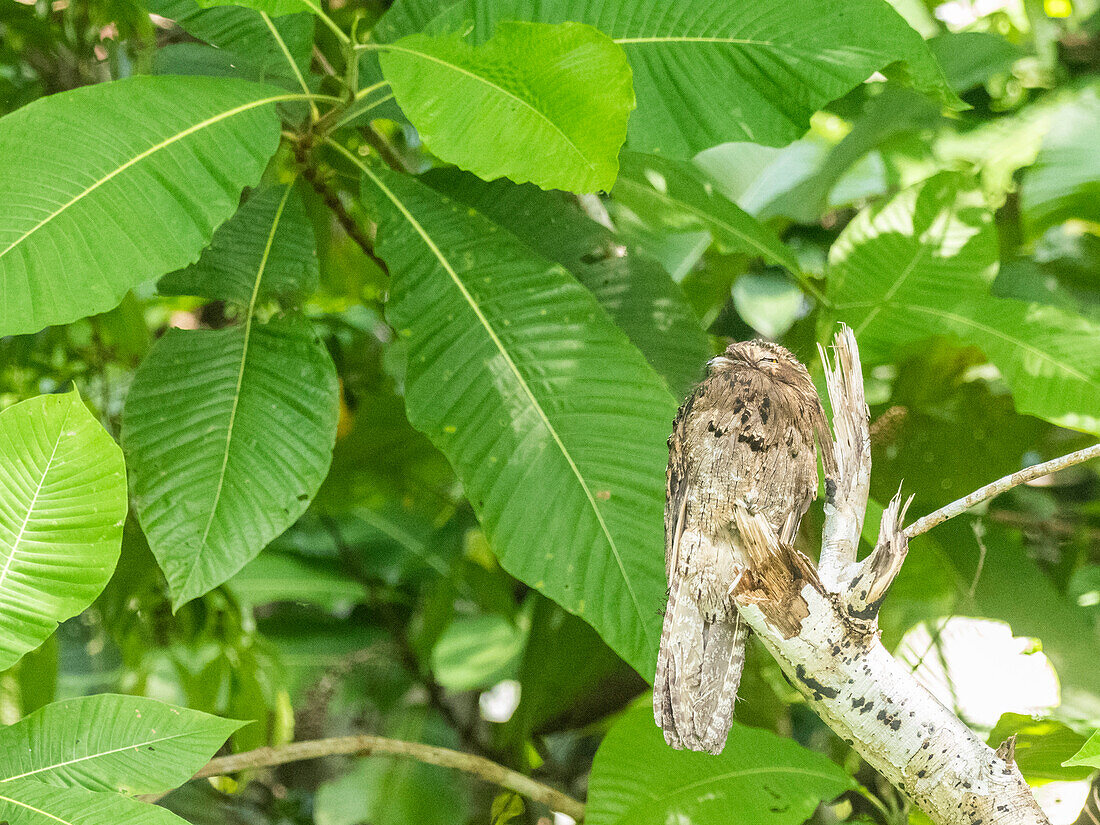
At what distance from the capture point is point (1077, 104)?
3.71 feet

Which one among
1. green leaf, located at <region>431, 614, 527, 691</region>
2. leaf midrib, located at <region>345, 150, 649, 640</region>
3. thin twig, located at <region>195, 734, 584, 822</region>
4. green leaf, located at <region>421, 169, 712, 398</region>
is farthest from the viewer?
green leaf, located at <region>431, 614, 527, 691</region>

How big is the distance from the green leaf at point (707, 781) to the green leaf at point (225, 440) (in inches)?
12.6

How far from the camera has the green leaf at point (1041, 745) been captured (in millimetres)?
493

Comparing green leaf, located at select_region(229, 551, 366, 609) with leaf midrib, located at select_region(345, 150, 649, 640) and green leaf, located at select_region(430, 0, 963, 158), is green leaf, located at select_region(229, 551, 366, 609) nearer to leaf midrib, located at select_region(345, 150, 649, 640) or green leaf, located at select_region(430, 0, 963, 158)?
leaf midrib, located at select_region(345, 150, 649, 640)

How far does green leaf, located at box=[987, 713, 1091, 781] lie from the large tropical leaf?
0.72ft

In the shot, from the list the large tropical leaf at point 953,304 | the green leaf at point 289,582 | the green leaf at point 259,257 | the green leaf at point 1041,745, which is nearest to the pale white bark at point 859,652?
the green leaf at point 1041,745

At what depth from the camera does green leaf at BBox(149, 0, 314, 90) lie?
73 cm

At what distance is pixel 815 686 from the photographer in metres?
0.32

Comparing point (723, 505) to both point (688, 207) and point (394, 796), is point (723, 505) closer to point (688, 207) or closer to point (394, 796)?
point (688, 207)

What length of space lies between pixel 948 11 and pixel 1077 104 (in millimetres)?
279

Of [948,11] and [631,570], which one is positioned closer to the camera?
[631,570]

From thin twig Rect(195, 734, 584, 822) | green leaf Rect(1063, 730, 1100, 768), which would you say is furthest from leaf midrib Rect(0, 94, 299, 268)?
green leaf Rect(1063, 730, 1100, 768)

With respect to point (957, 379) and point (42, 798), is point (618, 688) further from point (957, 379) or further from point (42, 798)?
point (42, 798)

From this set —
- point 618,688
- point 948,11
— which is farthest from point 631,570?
point 948,11
